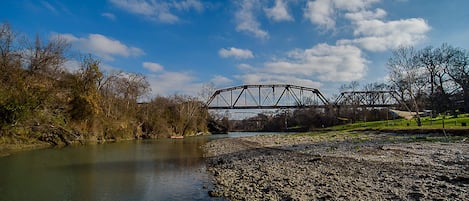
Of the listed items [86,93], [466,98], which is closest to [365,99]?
[466,98]

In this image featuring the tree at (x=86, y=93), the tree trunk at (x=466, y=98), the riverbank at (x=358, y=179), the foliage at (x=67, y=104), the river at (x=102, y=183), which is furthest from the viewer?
the tree trunk at (x=466, y=98)

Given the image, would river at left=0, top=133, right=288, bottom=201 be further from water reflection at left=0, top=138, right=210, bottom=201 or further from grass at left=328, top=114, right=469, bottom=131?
grass at left=328, top=114, right=469, bottom=131

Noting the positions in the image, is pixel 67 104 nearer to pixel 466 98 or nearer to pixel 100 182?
pixel 100 182

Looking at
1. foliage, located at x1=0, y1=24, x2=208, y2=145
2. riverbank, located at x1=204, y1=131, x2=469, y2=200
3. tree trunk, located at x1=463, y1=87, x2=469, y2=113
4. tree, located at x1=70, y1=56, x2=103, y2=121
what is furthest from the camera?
tree trunk, located at x1=463, y1=87, x2=469, y2=113

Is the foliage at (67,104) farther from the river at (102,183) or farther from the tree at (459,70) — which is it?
the tree at (459,70)

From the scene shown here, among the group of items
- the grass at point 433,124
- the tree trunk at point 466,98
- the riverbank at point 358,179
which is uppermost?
the tree trunk at point 466,98

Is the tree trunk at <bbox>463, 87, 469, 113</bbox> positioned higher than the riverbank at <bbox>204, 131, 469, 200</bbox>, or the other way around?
the tree trunk at <bbox>463, 87, 469, 113</bbox>

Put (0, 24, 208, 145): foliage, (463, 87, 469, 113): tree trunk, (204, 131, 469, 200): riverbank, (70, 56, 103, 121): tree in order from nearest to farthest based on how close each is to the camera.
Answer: (204, 131, 469, 200): riverbank, (0, 24, 208, 145): foliage, (70, 56, 103, 121): tree, (463, 87, 469, 113): tree trunk

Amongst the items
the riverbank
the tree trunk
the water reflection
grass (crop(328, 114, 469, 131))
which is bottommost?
the water reflection

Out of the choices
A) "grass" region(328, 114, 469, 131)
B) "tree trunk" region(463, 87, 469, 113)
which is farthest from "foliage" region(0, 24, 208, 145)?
"tree trunk" region(463, 87, 469, 113)

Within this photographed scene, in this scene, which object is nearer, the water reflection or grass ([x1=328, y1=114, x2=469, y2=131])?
the water reflection

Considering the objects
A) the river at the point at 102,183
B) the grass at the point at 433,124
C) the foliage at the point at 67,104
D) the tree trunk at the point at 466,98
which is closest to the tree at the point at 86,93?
the foliage at the point at 67,104

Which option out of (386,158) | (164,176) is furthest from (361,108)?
(164,176)

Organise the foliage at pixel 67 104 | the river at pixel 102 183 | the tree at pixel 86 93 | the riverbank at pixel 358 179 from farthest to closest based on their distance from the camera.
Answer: the tree at pixel 86 93
the foliage at pixel 67 104
the river at pixel 102 183
the riverbank at pixel 358 179
